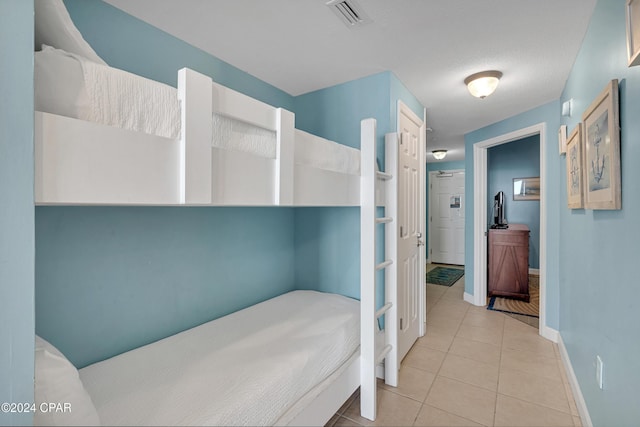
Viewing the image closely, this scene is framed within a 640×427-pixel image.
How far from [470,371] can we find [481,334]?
814 millimetres

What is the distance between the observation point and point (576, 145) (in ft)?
5.99

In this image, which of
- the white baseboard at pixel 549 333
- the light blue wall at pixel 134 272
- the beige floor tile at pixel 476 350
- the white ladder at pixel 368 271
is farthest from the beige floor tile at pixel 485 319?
the light blue wall at pixel 134 272

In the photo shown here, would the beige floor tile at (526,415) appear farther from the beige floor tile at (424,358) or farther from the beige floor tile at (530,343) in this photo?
the beige floor tile at (530,343)

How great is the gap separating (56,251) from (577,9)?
2.85 meters

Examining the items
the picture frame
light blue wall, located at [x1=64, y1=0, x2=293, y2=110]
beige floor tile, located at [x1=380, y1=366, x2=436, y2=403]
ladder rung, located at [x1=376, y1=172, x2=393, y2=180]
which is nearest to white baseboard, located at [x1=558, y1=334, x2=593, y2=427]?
beige floor tile, located at [x1=380, y1=366, x2=436, y2=403]

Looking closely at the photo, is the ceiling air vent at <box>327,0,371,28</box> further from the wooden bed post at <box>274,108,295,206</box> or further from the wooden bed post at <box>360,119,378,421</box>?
the wooden bed post at <box>274,108,295,206</box>

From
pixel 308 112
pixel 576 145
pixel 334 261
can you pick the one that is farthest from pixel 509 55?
pixel 334 261

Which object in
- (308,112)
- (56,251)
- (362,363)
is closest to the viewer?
(56,251)

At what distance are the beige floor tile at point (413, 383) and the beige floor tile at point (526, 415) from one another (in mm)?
440

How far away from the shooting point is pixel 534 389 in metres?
2.05

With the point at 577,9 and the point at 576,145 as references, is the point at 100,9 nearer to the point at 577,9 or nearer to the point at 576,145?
the point at 577,9

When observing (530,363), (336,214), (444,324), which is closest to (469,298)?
(444,324)

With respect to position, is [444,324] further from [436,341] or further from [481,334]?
[436,341]

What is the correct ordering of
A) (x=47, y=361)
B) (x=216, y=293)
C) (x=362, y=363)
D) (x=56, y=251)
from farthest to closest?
(x=216, y=293), (x=362, y=363), (x=56, y=251), (x=47, y=361)
